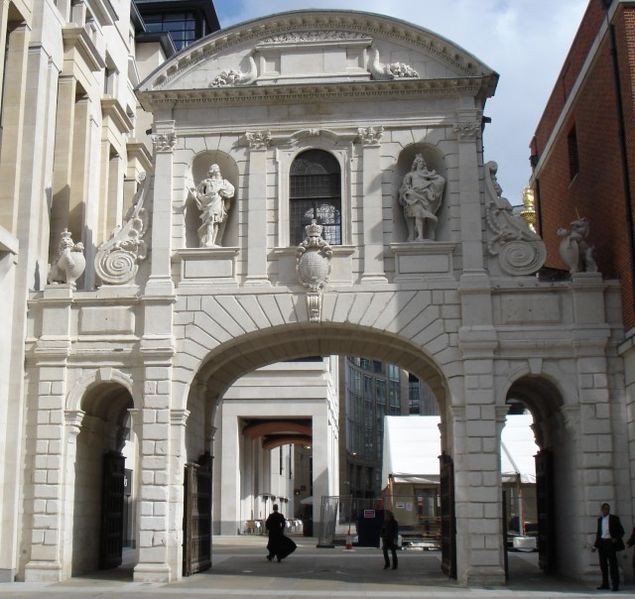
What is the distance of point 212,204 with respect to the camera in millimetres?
23828

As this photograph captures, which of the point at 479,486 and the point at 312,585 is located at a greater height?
the point at 479,486

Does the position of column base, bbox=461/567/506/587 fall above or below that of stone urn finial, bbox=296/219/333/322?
below

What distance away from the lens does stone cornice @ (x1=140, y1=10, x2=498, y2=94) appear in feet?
79.3

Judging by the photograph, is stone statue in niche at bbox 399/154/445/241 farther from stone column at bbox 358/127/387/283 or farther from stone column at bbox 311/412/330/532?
stone column at bbox 311/412/330/532

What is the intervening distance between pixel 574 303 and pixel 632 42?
6.16m

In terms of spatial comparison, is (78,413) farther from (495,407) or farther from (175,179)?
(495,407)

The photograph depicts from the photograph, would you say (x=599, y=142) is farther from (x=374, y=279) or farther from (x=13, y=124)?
(x=13, y=124)

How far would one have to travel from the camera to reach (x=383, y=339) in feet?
80.1

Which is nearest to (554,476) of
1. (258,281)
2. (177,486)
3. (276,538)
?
(276,538)

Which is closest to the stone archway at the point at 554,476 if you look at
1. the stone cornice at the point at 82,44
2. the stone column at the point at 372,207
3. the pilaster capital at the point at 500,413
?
the pilaster capital at the point at 500,413

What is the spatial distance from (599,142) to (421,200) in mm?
5333

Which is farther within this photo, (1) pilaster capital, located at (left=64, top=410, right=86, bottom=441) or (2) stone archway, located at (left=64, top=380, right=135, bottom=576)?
(2) stone archway, located at (left=64, top=380, right=135, bottom=576)

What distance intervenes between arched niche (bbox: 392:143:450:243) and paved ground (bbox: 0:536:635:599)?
8.28m

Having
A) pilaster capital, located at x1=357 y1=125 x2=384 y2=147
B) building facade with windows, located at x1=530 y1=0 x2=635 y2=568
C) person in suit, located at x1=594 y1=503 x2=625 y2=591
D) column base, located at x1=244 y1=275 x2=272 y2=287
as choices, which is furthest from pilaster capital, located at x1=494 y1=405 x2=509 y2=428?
pilaster capital, located at x1=357 y1=125 x2=384 y2=147
